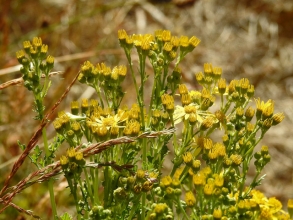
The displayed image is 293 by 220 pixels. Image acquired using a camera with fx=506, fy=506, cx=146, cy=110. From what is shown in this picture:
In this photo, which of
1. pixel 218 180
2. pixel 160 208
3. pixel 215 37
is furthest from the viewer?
pixel 215 37

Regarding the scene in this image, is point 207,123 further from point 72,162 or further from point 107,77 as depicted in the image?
point 72,162

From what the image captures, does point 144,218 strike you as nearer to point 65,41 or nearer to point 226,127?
point 226,127

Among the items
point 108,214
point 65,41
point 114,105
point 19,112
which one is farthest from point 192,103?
point 65,41

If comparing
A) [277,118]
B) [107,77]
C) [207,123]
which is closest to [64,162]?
[107,77]

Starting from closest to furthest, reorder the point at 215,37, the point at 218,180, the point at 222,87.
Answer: the point at 218,180
the point at 222,87
the point at 215,37

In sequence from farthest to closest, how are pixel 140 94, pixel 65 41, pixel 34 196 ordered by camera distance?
pixel 65 41 → pixel 34 196 → pixel 140 94

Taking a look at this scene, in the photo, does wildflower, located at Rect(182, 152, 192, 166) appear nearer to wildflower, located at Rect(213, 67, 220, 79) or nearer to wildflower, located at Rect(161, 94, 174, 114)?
wildflower, located at Rect(161, 94, 174, 114)

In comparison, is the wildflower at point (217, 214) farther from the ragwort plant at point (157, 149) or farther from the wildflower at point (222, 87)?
the wildflower at point (222, 87)

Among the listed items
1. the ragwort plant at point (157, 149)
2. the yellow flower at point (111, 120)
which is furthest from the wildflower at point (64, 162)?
the yellow flower at point (111, 120)

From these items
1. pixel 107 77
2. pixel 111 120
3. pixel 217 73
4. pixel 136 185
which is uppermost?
pixel 217 73

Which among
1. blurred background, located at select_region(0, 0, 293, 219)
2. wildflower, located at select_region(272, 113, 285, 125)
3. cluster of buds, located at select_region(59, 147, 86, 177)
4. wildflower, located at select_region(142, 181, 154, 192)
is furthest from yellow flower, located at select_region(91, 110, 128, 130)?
blurred background, located at select_region(0, 0, 293, 219)
